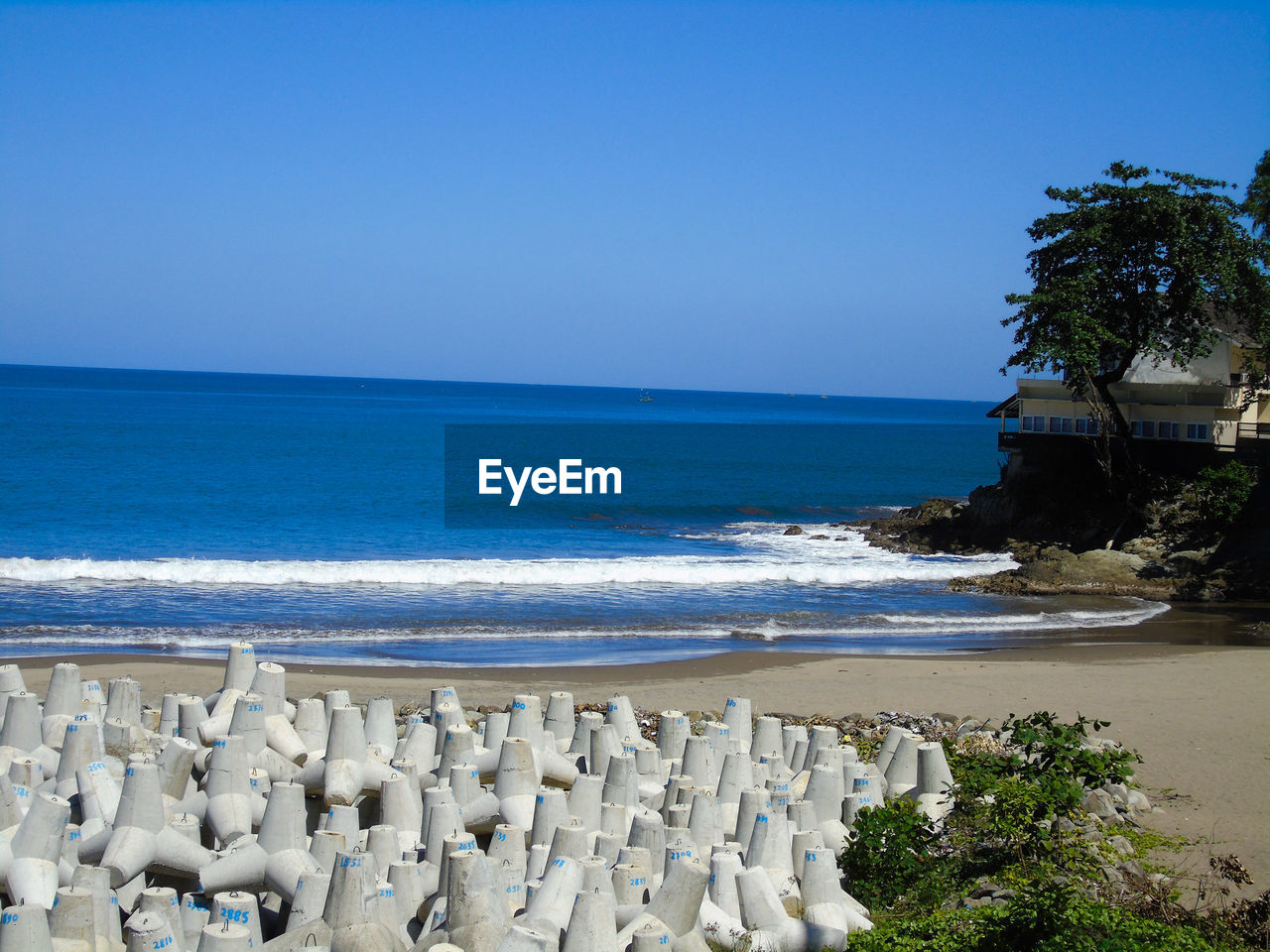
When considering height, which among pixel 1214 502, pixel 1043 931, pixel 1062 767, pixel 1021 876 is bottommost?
pixel 1021 876

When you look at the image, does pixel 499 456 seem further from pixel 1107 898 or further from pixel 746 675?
pixel 1107 898

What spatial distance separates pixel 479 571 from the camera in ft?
91.9

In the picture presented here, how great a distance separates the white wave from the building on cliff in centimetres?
608

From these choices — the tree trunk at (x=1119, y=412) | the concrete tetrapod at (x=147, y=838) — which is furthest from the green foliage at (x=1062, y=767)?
the tree trunk at (x=1119, y=412)

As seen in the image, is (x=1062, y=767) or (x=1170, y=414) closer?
(x=1062, y=767)

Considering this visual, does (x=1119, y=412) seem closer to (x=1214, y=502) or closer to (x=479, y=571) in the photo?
(x=1214, y=502)

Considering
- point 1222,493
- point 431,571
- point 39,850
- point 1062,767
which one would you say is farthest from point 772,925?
point 1222,493

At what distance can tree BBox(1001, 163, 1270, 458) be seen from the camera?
1200 inches

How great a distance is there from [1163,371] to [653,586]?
20.0 metres

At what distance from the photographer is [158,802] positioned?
20.3 ft

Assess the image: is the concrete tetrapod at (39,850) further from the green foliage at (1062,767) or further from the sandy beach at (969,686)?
the sandy beach at (969,686)

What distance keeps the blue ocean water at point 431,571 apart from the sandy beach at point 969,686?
1.38 metres

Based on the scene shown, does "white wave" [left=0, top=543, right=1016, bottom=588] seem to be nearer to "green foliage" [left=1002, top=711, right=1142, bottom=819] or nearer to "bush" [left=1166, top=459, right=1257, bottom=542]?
"bush" [left=1166, top=459, right=1257, bottom=542]

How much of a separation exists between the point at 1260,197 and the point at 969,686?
32002mm
